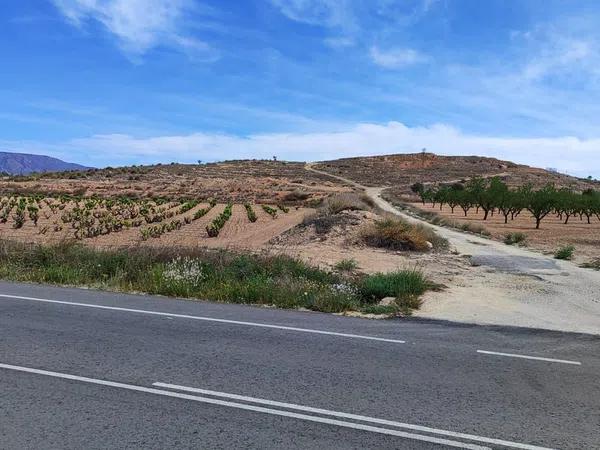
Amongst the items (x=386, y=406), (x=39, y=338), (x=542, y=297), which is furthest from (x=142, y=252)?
(x=386, y=406)

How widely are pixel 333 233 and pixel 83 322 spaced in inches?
733

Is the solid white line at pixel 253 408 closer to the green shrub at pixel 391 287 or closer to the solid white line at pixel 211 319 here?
the solid white line at pixel 211 319

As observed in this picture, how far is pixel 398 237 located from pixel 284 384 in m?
19.4

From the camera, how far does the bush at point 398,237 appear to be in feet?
81.4

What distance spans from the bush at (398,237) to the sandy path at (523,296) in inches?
115

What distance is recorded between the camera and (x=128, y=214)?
4697 centimetres

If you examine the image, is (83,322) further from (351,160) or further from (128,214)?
(351,160)

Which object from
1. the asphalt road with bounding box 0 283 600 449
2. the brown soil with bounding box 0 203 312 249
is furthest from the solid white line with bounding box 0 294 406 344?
the brown soil with bounding box 0 203 312 249

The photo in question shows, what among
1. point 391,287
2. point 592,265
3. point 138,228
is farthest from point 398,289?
point 138,228

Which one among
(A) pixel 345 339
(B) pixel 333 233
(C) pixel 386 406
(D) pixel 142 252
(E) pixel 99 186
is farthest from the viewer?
(E) pixel 99 186

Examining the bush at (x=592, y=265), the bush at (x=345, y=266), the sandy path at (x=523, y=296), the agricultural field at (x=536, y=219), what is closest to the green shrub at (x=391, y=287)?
the sandy path at (x=523, y=296)

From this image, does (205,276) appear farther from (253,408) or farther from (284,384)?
(253,408)

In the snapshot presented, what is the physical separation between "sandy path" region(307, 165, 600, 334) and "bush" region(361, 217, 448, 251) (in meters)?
2.91

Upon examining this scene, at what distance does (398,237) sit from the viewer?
25000 millimetres
